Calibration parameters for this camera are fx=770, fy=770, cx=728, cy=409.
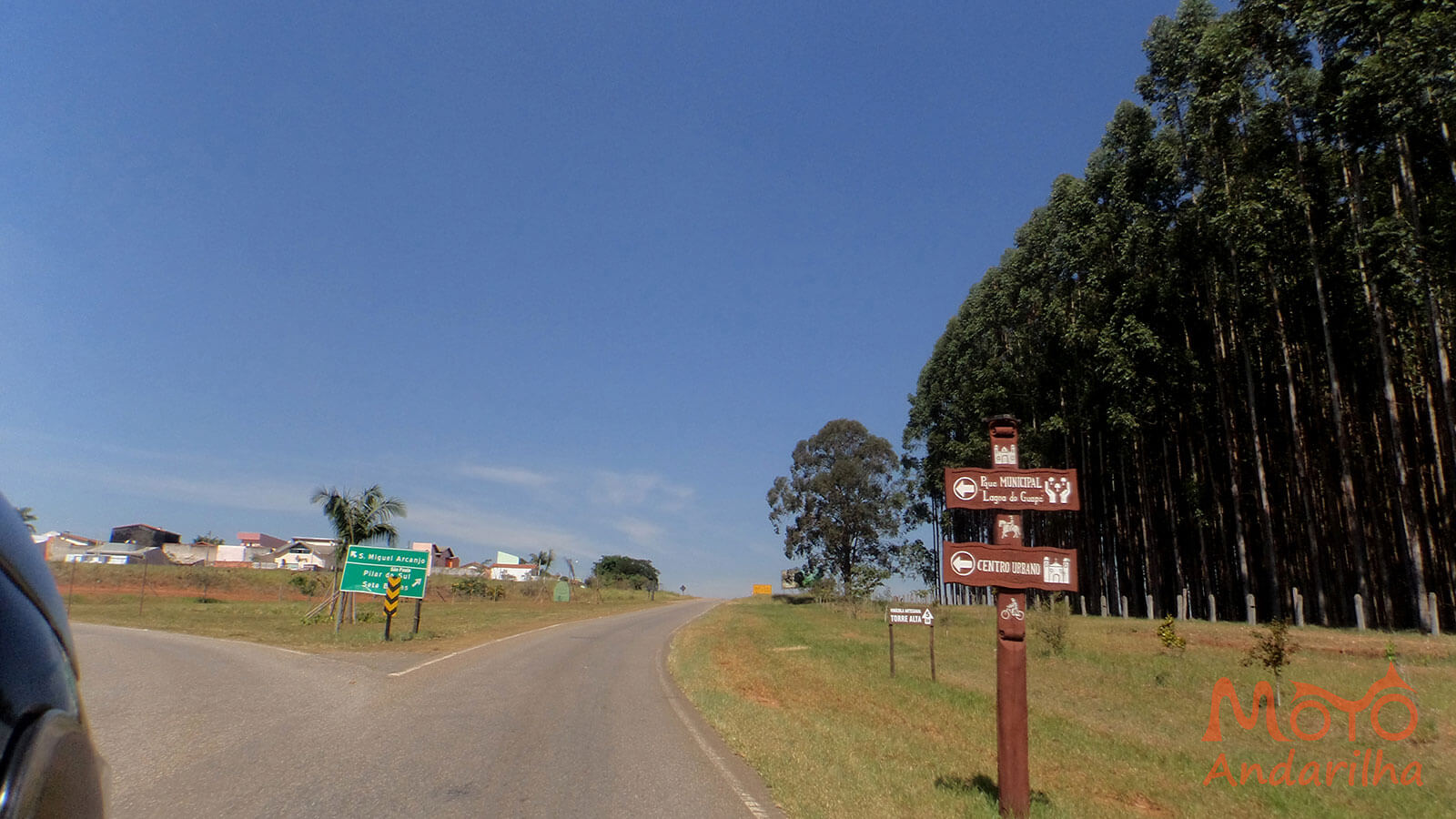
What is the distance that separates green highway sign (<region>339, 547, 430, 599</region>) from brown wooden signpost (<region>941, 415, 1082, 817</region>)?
2505cm

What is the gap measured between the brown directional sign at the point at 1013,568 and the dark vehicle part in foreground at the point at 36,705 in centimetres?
793

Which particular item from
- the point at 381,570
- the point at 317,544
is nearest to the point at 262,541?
the point at 317,544

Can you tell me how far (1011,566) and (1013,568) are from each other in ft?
0.09

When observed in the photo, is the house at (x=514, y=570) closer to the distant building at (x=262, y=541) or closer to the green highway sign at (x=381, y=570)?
the distant building at (x=262, y=541)

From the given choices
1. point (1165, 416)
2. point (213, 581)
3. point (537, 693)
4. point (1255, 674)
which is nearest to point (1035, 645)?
point (1255, 674)

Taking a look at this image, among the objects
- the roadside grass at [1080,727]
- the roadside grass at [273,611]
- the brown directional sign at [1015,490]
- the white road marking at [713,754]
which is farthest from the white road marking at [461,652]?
the brown directional sign at [1015,490]

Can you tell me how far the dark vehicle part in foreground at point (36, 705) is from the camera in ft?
2.65

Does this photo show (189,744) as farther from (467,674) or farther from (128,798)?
(467,674)

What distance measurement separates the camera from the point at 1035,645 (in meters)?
23.3

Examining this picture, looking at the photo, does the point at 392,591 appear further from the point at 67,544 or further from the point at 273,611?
the point at 67,544

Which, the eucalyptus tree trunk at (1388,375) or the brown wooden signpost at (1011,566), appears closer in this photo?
the brown wooden signpost at (1011,566)

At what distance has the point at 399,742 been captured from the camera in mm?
10141

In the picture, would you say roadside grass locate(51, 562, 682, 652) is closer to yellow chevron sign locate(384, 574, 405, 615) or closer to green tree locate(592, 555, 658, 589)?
yellow chevron sign locate(384, 574, 405, 615)

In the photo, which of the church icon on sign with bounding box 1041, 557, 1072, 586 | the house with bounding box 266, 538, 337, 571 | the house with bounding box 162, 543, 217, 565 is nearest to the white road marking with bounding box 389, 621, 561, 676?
the church icon on sign with bounding box 1041, 557, 1072, 586
